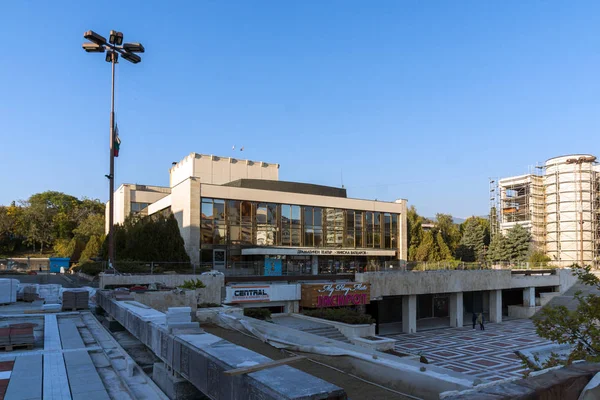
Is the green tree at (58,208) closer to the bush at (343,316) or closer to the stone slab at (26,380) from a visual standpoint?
the bush at (343,316)

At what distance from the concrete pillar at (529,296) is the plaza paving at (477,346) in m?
5.12

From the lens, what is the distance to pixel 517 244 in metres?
67.2

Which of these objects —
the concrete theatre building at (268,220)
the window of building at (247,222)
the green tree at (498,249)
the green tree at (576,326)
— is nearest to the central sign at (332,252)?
the concrete theatre building at (268,220)

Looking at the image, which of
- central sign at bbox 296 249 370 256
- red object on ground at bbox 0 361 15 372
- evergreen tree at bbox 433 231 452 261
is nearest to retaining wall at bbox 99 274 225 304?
red object on ground at bbox 0 361 15 372

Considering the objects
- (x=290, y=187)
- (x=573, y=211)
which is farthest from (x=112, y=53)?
(x=573, y=211)

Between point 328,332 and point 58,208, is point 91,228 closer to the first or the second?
point 58,208

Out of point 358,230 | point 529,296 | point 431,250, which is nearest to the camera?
point 529,296

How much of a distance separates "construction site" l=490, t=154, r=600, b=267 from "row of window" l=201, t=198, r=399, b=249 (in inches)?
1205

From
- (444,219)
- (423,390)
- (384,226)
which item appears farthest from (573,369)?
(444,219)

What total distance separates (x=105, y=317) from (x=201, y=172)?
34859mm

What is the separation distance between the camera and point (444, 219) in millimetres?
81188

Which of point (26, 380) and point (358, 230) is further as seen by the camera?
point (358, 230)

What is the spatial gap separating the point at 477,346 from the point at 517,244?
1600 inches

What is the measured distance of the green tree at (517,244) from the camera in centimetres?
6685
